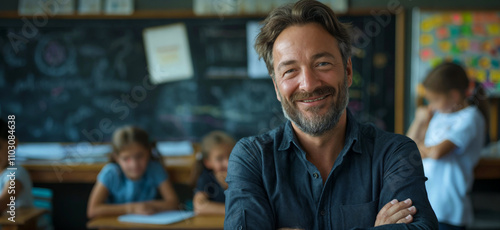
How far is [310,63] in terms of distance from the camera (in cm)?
153

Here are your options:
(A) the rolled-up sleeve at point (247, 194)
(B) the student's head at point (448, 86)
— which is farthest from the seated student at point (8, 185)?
(B) the student's head at point (448, 86)

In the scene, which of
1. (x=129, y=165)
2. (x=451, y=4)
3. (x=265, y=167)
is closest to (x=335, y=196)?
(x=265, y=167)

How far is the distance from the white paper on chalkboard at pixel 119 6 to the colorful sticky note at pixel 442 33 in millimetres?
2743

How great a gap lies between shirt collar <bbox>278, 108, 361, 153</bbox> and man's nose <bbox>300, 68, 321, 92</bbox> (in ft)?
0.60

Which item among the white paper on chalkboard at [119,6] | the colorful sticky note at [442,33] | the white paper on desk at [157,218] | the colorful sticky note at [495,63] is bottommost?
the white paper on desk at [157,218]

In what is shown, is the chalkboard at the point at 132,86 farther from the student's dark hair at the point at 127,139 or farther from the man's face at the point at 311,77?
the man's face at the point at 311,77

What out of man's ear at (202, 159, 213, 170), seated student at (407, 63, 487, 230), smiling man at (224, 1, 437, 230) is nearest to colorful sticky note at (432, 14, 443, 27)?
seated student at (407, 63, 487, 230)

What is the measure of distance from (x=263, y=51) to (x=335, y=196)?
58cm

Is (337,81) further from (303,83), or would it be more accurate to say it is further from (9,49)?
(9,49)

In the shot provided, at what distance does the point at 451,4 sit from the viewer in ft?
13.3

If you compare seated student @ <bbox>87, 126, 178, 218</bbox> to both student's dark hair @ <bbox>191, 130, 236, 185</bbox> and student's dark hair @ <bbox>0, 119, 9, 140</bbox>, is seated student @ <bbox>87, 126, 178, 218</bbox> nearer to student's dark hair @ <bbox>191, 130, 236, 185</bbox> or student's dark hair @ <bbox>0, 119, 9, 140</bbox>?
student's dark hair @ <bbox>191, 130, 236, 185</bbox>

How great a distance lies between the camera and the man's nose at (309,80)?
4.92ft

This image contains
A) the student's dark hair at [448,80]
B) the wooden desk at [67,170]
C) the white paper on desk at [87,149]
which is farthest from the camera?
the white paper on desk at [87,149]

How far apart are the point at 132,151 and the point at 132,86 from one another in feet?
3.50
